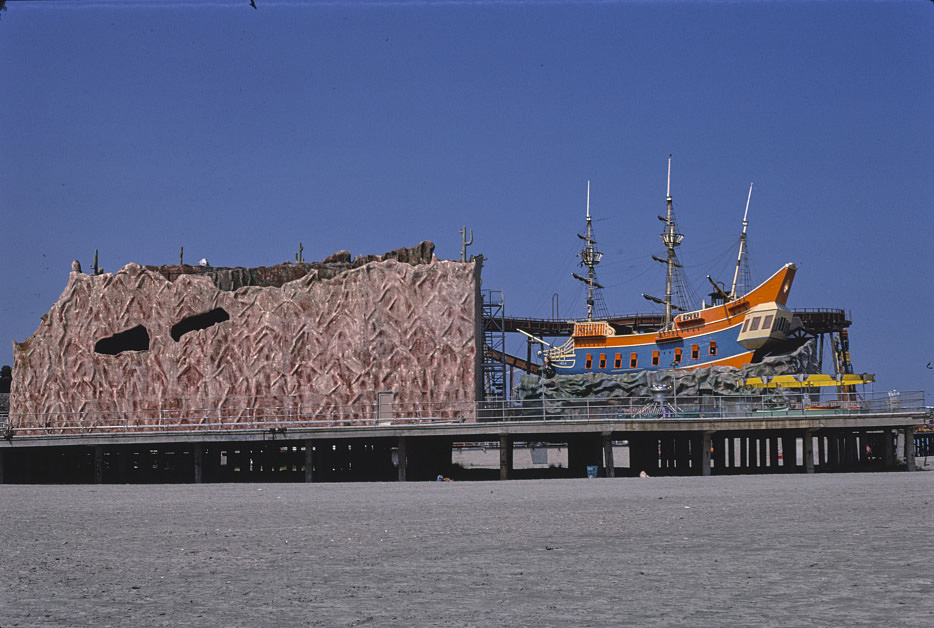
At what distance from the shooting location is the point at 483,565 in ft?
31.6

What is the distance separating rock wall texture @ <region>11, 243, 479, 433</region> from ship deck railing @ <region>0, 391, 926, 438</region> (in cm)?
11

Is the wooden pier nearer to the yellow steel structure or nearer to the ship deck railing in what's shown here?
the ship deck railing

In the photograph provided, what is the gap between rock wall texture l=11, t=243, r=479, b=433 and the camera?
118 ft

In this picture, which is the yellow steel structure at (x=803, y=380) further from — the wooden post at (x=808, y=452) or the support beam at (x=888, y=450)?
the wooden post at (x=808, y=452)

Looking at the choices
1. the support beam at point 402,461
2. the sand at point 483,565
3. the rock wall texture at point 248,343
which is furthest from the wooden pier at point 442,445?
the sand at point 483,565

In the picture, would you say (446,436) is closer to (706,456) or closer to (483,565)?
(706,456)

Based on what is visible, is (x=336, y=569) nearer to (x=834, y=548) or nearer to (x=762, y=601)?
(x=762, y=601)

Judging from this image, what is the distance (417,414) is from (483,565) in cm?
2635

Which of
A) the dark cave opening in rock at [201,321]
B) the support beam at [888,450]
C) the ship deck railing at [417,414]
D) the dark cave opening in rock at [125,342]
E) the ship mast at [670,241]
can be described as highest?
the ship mast at [670,241]

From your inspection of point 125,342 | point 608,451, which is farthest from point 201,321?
point 608,451

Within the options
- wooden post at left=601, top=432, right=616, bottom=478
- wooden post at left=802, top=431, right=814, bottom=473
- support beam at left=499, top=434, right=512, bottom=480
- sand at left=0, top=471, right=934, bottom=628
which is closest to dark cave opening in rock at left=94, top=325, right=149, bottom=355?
support beam at left=499, top=434, right=512, bottom=480

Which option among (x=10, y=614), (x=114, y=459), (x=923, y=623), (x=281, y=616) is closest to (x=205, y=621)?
(x=281, y=616)

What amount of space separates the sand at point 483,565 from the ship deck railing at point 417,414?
15.0 metres

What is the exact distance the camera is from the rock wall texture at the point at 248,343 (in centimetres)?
3609
